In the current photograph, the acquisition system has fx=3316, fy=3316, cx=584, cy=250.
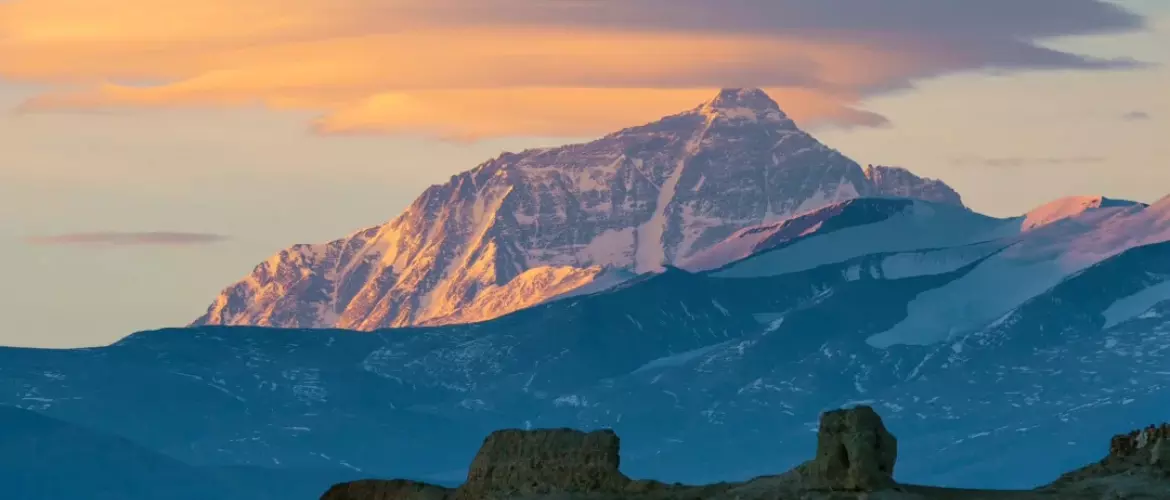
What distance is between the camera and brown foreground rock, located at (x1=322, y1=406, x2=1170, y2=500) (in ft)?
277

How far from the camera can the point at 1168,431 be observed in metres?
93.4

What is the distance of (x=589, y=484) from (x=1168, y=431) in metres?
16.9

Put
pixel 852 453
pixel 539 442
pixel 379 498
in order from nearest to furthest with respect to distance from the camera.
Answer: pixel 852 453 → pixel 539 442 → pixel 379 498

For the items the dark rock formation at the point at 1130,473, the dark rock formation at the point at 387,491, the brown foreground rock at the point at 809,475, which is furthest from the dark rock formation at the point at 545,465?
the dark rock formation at the point at 1130,473

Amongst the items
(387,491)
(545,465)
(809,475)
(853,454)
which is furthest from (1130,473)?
(387,491)

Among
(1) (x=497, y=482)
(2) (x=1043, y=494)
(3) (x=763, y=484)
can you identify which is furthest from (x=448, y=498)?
(2) (x=1043, y=494)

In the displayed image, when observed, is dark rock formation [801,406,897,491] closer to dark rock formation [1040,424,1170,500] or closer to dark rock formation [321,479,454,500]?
dark rock formation [1040,424,1170,500]

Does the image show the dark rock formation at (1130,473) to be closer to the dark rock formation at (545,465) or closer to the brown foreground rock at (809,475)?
the brown foreground rock at (809,475)

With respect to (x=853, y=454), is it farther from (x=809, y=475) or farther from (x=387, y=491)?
(x=387, y=491)

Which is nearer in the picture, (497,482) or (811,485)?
(811,485)

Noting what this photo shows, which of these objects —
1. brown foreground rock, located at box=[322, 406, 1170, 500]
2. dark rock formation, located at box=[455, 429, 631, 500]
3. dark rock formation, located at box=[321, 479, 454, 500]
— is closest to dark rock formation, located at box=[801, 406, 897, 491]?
brown foreground rock, located at box=[322, 406, 1170, 500]

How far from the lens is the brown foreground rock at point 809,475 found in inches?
3329

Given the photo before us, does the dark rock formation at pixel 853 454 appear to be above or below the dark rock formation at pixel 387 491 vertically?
below

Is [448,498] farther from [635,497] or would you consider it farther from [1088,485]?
[1088,485]
